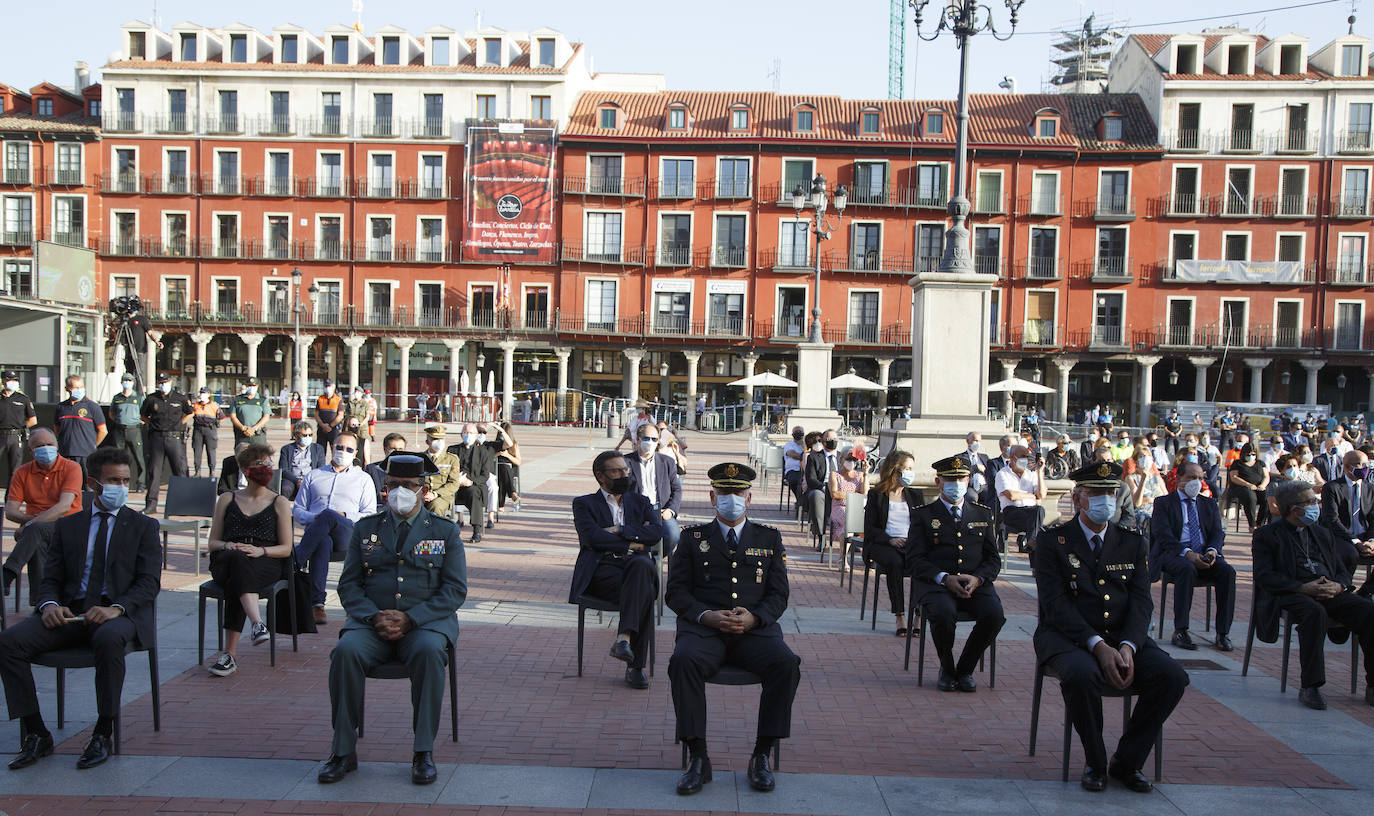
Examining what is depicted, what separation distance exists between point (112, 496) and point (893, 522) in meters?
6.07

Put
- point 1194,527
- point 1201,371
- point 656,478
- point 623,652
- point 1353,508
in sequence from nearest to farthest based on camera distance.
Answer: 1. point 623,652
2. point 1194,527
3. point 656,478
4. point 1353,508
5. point 1201,371

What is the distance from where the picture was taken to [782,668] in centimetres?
520

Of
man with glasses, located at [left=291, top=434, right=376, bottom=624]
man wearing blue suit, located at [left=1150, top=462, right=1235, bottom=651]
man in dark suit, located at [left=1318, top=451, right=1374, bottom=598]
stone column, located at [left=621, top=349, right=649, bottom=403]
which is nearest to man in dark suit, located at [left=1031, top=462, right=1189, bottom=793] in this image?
man in dark suit, located at [left=1318, top=451, right=1374, bottom=598]

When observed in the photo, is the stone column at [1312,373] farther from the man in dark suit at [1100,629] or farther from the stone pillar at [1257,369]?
the man in dark suit at [1100,629]

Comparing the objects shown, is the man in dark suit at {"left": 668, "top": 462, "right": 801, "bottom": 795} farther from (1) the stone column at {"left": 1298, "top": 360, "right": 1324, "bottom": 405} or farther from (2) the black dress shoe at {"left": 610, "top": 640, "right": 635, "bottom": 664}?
(1) the stone column at {"left": 1298, "top": 360, "right": 1324, "bottom": 405}

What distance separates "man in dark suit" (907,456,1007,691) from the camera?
6.82 meters

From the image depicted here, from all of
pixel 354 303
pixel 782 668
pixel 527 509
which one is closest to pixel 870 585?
pixel 782 668

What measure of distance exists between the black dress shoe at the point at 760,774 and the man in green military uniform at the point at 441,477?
→ 592 centimetres

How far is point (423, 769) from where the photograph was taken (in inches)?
196

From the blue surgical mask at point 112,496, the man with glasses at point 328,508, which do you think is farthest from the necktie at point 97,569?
the man with glasses at point 328,508

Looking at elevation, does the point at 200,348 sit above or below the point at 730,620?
above

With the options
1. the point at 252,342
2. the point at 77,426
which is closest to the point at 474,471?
the point at 77,426

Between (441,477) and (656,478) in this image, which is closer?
(656,478)

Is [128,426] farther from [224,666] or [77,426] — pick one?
[224,666]
